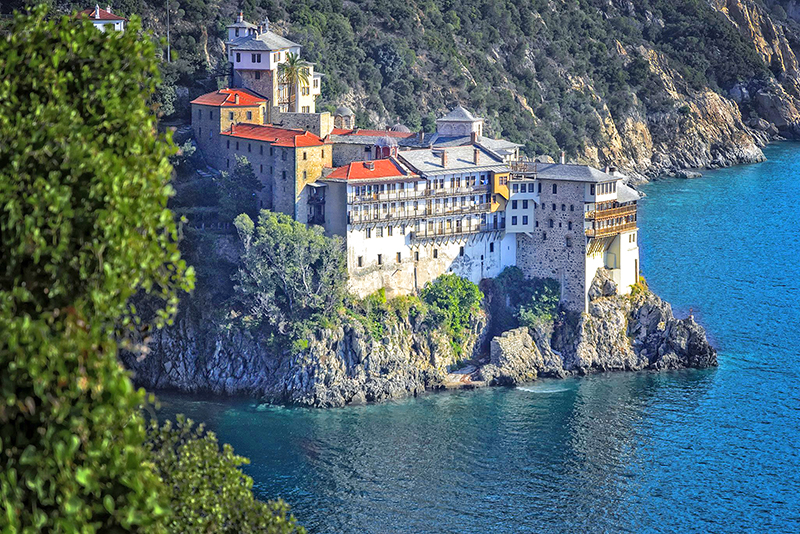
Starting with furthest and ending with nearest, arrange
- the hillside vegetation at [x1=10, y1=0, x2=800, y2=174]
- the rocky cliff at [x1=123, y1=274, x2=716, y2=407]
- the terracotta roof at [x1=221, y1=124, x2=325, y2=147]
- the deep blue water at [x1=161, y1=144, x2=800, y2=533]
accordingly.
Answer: the hillside vegetation at [x1=10, y1=0, x2=800, y2=174] < the terracotta roof at [x1=221, y1=124, x2=325, y2=147] < the rocky cliff at [x1=123, y1=274, x2=716, y2=407] < the deep blue water at [x1=161, y1=144, x2=800, y2=533]

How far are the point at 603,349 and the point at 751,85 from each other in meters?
103

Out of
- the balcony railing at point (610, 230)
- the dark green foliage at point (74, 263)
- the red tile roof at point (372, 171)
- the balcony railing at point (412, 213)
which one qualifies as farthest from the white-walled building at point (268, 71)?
the dark green foliage at point (74, 263)

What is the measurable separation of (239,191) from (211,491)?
1922 inches

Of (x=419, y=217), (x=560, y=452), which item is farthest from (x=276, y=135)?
(x=560, y=452)

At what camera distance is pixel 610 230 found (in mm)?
74062

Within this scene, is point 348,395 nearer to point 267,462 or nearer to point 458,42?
point 267,462

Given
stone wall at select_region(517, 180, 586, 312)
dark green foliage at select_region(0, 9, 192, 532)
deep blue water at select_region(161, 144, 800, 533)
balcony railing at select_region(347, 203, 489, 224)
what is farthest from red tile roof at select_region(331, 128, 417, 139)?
dark green foliage at select_region(0, 9, 192, 532)

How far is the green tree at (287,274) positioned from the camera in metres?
68.8

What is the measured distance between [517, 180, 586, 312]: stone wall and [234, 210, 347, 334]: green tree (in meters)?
10.6

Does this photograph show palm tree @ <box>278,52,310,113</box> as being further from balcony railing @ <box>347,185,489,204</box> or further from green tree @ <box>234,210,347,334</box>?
green tree @ <box>234,210,347,334</box>

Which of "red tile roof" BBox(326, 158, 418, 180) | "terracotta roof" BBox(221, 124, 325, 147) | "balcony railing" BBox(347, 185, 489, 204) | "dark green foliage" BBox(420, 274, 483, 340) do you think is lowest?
"dark green foliage" BBox(420, 274, 483, 340)

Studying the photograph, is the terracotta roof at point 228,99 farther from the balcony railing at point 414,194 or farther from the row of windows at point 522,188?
the row of windows at point 522,188

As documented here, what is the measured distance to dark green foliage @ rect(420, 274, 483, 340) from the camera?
235 ft

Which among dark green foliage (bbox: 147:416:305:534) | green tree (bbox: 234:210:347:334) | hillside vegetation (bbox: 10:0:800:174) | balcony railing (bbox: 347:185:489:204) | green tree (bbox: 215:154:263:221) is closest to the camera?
dark green foliage (bbox: 147:416:305:534)
